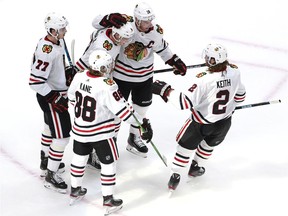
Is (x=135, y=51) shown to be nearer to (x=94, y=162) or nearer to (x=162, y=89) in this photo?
(x=162, y=89)

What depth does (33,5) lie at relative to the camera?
22.2 ft

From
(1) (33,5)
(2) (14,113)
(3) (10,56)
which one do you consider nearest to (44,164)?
(2) (14,113)

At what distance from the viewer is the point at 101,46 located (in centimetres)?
416

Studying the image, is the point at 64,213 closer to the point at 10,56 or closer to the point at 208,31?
the point at 10,56

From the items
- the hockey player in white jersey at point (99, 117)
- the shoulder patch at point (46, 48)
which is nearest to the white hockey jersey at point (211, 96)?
the hockey player in white jersey at point (99, 117)

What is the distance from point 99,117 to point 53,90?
→ 1.42 ft

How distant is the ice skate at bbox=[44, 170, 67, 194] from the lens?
432cm

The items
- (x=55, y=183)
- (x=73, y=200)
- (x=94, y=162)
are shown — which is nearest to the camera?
(x=73, y=200)

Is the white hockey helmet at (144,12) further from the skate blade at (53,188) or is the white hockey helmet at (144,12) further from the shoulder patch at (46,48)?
the skate blade at (53,188)

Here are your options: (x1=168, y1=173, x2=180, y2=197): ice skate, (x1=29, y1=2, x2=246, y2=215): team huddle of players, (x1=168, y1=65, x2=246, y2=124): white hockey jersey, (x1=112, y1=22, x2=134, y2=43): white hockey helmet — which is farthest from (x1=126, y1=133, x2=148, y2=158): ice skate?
(x1=112, y1=22, x2=134, y2=43): white hockey helmet

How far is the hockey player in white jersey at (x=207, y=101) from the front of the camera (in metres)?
3.92

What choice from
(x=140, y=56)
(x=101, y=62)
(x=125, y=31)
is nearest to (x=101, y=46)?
(x=125, y=31)

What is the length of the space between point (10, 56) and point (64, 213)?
7.02 feet

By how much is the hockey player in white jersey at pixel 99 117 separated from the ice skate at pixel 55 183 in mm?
166
